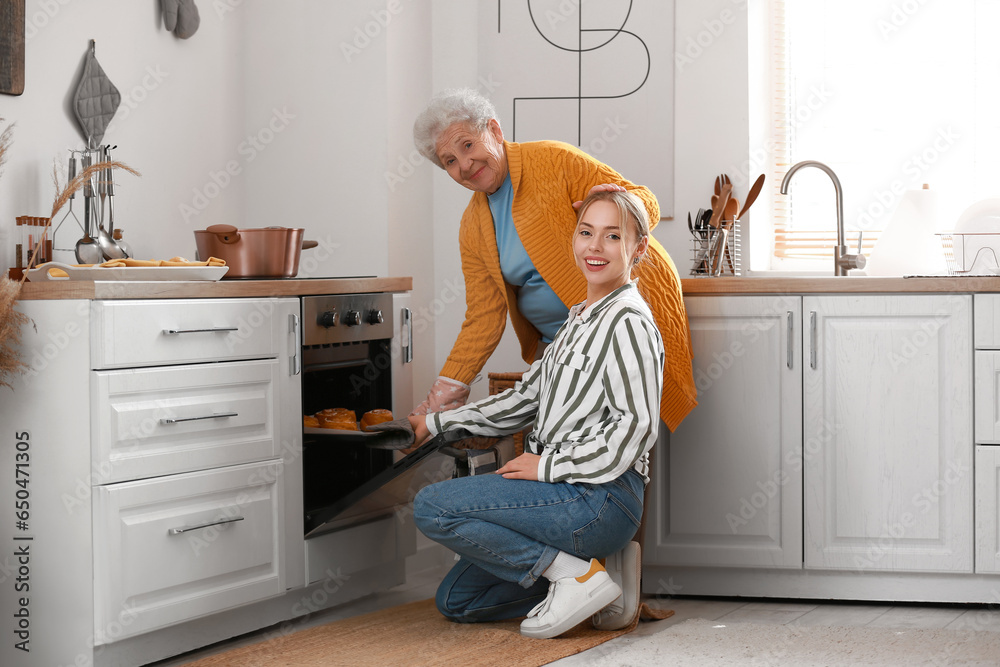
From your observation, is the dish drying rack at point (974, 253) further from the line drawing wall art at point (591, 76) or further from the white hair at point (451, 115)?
the white hair at point (451, 115)

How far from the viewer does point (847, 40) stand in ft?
10.8

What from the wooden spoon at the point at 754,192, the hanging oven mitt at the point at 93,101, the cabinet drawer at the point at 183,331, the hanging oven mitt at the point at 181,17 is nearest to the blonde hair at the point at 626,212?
the cabinet drawer at the point at 183,331

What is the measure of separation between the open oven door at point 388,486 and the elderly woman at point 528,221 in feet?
0.55

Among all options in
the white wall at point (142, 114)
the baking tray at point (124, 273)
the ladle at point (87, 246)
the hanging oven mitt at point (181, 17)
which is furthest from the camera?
the hanging oven mitt at point (181, 17)

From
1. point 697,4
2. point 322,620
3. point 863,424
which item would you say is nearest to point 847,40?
point 697,4

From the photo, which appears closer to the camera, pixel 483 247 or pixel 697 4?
pixel 483 247

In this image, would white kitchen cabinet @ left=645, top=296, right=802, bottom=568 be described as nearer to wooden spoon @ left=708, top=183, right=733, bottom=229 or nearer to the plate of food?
wooden spoon @ left=708, top=183, right=733, bottom=229

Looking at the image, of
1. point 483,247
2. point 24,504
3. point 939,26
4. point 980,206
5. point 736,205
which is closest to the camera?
point 24,504

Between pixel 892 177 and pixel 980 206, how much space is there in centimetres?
46

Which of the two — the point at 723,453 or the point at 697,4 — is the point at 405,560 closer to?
the point at 723,453

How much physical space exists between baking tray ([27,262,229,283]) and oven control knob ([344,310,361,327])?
395 mm

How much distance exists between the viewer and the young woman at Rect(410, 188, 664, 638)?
2.04m

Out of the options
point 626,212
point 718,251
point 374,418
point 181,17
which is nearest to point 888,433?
point 718,251

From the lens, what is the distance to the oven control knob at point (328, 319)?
2.40 m
